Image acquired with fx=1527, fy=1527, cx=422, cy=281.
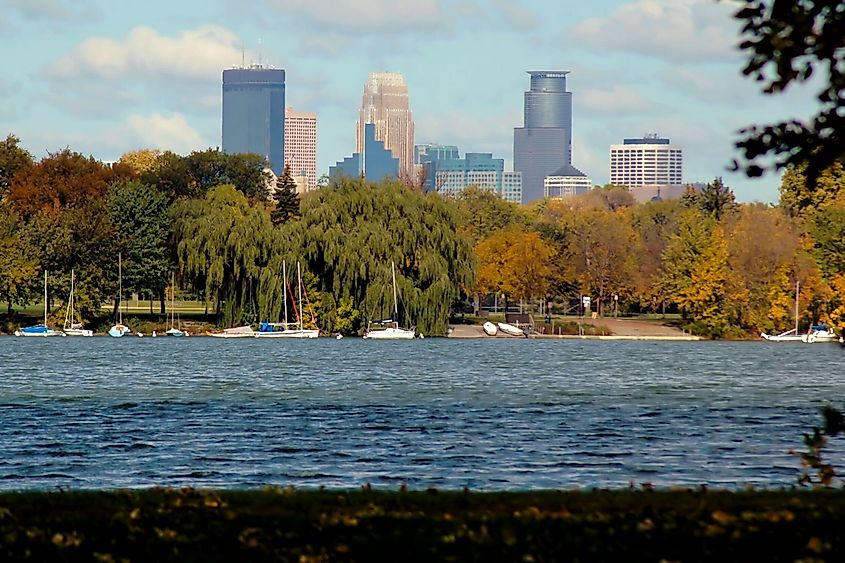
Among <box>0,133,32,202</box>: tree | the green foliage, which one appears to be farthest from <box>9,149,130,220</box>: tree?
the green foliage

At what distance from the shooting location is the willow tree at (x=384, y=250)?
81438mm

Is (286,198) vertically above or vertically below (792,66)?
above

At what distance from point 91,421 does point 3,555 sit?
24.7 meters

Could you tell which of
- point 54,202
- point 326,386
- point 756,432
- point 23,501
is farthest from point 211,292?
Answer: point 23,501

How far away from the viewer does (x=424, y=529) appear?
1150cm

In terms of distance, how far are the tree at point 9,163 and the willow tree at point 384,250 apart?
3137cm

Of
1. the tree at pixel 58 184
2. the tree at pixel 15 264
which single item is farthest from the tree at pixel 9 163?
the tree at pixel 15 264

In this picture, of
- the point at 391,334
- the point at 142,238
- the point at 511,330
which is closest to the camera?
the point at 391,334

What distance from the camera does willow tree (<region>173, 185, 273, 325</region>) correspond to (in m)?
83.8

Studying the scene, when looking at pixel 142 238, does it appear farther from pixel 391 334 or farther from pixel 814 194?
pixel 814 194

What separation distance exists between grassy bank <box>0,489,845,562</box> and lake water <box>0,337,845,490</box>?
32.3 feet

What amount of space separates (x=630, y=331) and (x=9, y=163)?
148 ft

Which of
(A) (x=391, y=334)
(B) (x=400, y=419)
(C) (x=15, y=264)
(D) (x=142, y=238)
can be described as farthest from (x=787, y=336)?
(B) (x=400, y=419)

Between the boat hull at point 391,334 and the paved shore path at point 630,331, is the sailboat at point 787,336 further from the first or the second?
the boat hull at point 391,334
